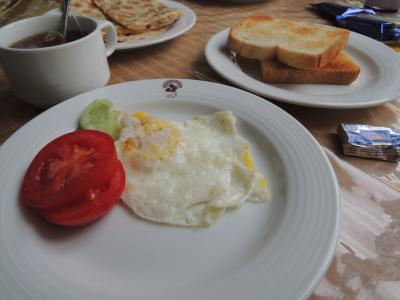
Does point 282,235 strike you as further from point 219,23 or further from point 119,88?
point 219,23

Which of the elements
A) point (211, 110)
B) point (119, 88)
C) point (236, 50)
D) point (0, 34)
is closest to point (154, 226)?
point (211, 110)

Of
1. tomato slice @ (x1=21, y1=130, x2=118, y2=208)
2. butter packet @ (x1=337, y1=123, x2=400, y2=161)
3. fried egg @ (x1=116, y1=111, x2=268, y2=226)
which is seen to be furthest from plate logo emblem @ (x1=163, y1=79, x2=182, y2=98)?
butter packet @ (x1=337, y1=123, x2=400, y2=161)

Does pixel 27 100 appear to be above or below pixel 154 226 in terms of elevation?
above

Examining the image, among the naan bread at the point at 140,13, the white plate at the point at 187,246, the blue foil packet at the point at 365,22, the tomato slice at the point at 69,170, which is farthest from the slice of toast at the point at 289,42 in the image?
the tomato slice at the point at 69,170

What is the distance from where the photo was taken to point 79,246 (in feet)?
3.09

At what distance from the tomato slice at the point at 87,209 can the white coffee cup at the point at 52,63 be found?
69 centimetres

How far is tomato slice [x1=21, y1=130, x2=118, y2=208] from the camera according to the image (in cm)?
92

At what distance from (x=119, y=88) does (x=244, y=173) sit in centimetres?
77

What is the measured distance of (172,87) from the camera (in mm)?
1518

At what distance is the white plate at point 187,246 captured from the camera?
0.79m

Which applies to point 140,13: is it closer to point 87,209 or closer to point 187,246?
point 87,209

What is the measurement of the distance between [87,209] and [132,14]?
1.75m

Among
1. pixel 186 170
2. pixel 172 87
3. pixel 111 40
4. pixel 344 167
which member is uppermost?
pixel 111 40

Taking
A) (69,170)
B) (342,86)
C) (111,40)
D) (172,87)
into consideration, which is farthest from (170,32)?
(69,170)
